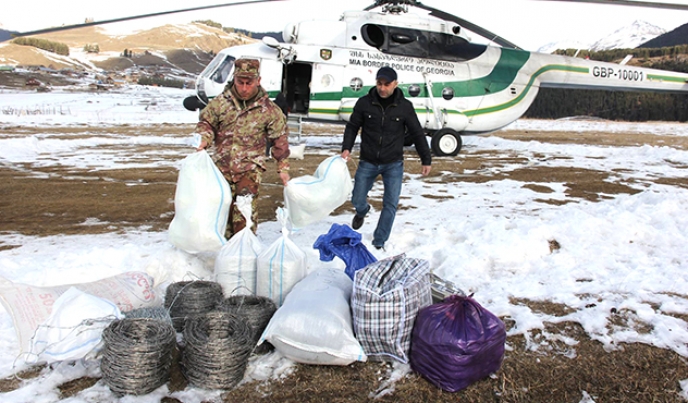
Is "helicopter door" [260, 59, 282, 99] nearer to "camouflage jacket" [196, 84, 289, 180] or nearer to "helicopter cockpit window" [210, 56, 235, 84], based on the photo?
"helicopter cockpit window" [210, 56, 235, 84]

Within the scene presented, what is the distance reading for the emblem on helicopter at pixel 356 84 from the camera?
34.3ft

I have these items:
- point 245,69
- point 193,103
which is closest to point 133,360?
point 245,69

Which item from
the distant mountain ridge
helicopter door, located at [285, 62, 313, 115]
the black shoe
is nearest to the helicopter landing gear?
helicopter door, located at [285, 62, 313, 115]

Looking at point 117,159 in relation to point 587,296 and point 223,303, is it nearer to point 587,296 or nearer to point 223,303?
point 223,303

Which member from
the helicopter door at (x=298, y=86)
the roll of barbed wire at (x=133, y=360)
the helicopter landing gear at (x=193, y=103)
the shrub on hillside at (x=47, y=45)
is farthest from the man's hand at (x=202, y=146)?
the shrub on hillside at (x=47, y=45)

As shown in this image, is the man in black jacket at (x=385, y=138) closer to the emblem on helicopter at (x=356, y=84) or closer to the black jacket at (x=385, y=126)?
the black jacket at (x=385, y=126)

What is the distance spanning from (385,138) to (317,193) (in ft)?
2.77

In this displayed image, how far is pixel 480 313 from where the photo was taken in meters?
2.35

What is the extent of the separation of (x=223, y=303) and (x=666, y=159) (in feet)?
38.8

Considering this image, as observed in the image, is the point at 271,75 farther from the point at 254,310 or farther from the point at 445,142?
the point at 254,310

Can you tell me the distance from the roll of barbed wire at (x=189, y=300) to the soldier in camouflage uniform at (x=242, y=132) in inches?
38.9

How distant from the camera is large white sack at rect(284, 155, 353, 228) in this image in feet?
12.7

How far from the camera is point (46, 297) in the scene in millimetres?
2527

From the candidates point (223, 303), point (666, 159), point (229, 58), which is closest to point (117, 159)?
point (229, 58)
